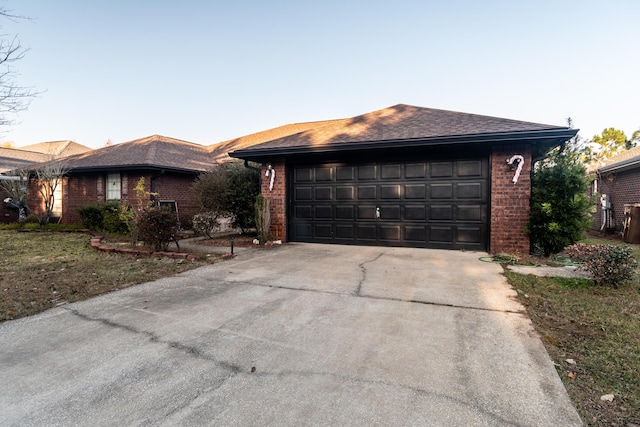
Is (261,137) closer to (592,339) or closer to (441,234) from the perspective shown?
(441,234)

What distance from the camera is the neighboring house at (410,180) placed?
7.09 metres

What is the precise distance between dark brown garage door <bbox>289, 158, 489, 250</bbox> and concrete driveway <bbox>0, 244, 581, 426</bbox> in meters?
3.54

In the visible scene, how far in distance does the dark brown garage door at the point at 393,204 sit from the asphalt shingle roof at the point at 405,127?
837mm

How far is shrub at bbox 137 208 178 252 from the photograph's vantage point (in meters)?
6.96

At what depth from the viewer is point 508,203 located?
7145 mm

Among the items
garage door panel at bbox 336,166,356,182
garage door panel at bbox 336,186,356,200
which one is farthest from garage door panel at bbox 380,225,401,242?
garage door panel at bbox 336,166,356,182

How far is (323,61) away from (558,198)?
1085cm

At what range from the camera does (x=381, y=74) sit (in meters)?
13.9

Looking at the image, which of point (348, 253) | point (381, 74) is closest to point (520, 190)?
point (348, 253)

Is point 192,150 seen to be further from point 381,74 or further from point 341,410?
point 341,410

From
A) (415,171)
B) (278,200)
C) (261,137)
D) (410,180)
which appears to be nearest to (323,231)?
(278,200)

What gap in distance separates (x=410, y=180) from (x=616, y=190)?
11486 millimetres

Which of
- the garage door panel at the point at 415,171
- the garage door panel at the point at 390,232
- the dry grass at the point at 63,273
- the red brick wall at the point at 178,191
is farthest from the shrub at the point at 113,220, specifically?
the garage door panel at the point at 415,171

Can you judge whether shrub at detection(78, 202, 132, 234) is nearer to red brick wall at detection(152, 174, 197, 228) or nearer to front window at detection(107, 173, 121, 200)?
front window at detection(107, 173, 121, 200)
